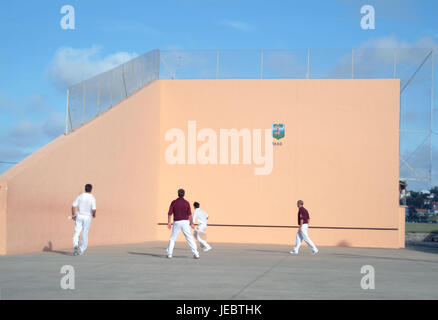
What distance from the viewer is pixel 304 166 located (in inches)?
966

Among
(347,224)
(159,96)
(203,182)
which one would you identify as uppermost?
(159,96)

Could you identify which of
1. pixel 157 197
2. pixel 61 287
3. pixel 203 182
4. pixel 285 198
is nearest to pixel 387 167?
pixel 285 198

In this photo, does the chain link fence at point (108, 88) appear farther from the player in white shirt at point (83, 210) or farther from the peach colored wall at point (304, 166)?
the player in white shirt at point (83, 210)

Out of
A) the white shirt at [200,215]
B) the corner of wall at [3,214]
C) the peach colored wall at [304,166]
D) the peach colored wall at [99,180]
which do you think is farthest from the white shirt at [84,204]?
the peach colored wall at [304,166]

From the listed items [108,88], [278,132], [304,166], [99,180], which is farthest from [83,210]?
[304,166]

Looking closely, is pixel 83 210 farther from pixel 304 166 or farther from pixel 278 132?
pixel 304 166

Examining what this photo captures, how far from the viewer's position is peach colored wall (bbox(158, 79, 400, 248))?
24219 millimetres

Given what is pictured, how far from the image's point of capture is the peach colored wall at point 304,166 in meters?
24.2

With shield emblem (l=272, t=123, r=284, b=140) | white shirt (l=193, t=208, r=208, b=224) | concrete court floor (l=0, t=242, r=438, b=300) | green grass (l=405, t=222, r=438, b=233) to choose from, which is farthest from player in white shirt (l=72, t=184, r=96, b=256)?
green grass (l=405, t=222, r=438, b=233)

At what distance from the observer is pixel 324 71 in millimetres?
25047

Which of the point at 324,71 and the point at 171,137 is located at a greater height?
the point at 324,71

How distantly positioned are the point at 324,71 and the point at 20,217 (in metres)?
14.9

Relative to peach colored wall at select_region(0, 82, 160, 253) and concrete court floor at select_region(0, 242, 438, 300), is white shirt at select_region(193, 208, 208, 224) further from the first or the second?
concrete court floor at select_region(0, 242, 438, 300)
